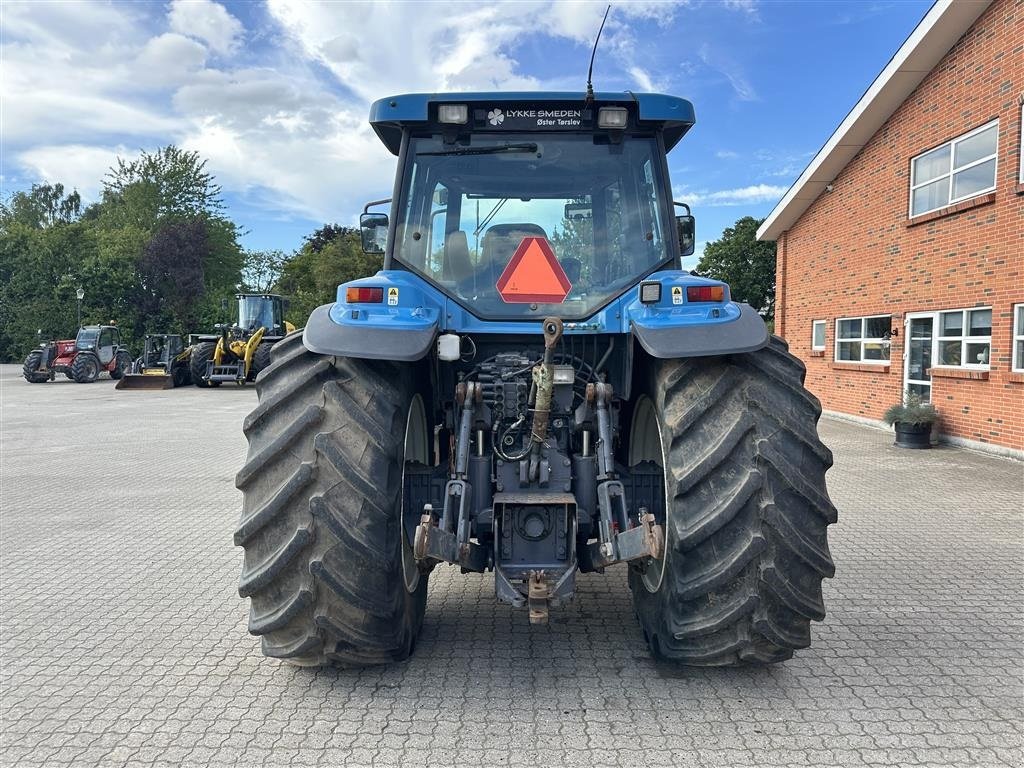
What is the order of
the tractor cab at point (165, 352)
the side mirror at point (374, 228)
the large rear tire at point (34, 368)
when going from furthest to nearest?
the large rear tire at point (34, 368) → the tractor cab at point (165, 352) → the side mirror at point (374, 228)

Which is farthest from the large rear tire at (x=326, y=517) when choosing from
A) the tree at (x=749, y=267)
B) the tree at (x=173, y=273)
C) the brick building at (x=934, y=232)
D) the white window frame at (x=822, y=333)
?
the tree at (x=749, y=267)

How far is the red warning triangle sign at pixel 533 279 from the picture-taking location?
3.49 m

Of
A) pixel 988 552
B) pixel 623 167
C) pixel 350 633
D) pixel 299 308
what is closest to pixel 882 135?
pixel 988 552

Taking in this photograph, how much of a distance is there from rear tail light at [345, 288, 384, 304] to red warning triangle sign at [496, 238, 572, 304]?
2.07ft

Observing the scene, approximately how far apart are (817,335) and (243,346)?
54.8ft

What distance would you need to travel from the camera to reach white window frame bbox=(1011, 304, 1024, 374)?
9461 millimetres

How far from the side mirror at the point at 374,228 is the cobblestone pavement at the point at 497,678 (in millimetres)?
2097

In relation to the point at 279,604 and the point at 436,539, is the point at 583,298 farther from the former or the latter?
the point at 279,604

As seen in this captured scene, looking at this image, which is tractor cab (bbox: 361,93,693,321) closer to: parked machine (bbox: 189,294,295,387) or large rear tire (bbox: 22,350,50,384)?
parked machine (bbox: 189,294,295,387)

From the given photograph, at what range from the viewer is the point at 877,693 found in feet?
10.7

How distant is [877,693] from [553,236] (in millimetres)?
2546

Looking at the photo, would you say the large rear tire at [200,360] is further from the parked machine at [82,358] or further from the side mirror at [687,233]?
the side mirror at [687,233]

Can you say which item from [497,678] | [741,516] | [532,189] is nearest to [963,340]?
[532,189]

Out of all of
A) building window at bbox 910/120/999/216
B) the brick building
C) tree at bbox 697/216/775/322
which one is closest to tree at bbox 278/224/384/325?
tree at bbox 697/216/775/322
